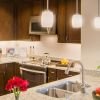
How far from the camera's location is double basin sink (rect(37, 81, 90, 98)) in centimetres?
282

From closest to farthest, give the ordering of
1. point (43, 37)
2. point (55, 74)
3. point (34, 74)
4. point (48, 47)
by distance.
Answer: point (55, 74)
point (34, 74)
point (48, 47)
point (43, 37)

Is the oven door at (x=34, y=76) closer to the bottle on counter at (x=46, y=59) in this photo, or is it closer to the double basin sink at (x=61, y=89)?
the bottle on counter at (x=46, y=59)

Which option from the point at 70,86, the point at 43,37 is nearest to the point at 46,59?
the point at 43,37

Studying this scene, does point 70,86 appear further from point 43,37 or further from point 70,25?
point 43,37

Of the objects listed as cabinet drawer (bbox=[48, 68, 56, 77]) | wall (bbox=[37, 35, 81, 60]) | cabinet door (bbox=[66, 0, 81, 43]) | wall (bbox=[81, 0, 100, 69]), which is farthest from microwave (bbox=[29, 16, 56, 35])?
wall (bbox=[81, 0, 100, 69])

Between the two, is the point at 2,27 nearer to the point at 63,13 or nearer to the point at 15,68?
the point at 15,68

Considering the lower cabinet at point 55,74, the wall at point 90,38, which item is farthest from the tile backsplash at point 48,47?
the wall at point 90,38

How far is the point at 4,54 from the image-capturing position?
6.07 m

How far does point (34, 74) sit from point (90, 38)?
5.76 feet

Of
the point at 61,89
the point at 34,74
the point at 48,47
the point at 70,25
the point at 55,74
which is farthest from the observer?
the point at 48,47

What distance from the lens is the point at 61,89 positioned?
3047mm

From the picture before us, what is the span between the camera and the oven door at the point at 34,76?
15.7 feet

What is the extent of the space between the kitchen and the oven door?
0.31 m

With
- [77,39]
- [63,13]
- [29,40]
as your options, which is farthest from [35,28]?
[77,39]
